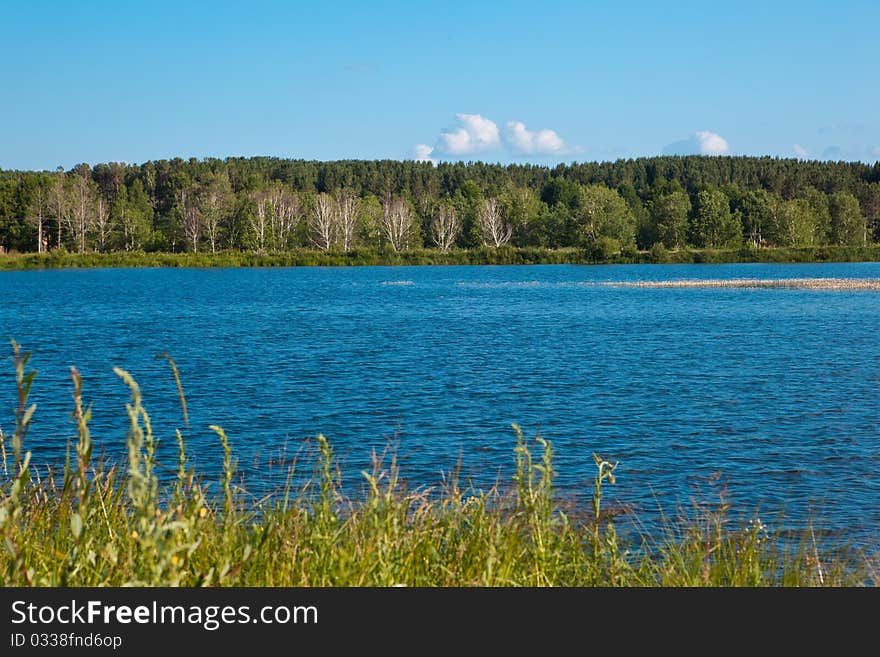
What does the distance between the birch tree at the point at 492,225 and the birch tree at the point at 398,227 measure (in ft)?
37.1

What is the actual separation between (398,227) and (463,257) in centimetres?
1797

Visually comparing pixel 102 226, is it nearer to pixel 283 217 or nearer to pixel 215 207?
pixel 215 207

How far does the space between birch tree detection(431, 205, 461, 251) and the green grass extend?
16.4 meters

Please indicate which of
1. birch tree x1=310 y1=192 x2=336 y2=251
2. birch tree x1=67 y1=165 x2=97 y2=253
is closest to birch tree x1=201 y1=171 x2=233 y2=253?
birch tree x1=310 y1=192 x2=336 y2=251

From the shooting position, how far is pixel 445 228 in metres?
145

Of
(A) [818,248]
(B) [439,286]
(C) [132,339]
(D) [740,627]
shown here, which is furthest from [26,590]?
(A) [818,248]

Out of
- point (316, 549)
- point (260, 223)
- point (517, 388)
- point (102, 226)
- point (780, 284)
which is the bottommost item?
point (517, 388)

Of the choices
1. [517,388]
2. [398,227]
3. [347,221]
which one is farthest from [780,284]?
[398,227]

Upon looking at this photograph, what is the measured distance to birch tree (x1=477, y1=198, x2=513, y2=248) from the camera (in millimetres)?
142000

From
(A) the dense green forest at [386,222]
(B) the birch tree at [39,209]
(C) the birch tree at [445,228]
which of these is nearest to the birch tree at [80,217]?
(A) the dense green forest at [386,222]

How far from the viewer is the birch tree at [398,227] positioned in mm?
140000

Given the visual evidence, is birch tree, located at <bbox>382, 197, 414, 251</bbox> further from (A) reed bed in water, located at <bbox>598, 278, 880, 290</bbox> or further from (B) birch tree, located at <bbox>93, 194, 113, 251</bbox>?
(A) reed bed in water, located at <bbox>598, 278, 880, 290</bbox>

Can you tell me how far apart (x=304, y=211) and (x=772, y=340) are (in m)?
116

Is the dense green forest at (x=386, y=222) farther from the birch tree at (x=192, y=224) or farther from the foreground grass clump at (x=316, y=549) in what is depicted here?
the foreground grass clump at (x=316, y=549)
